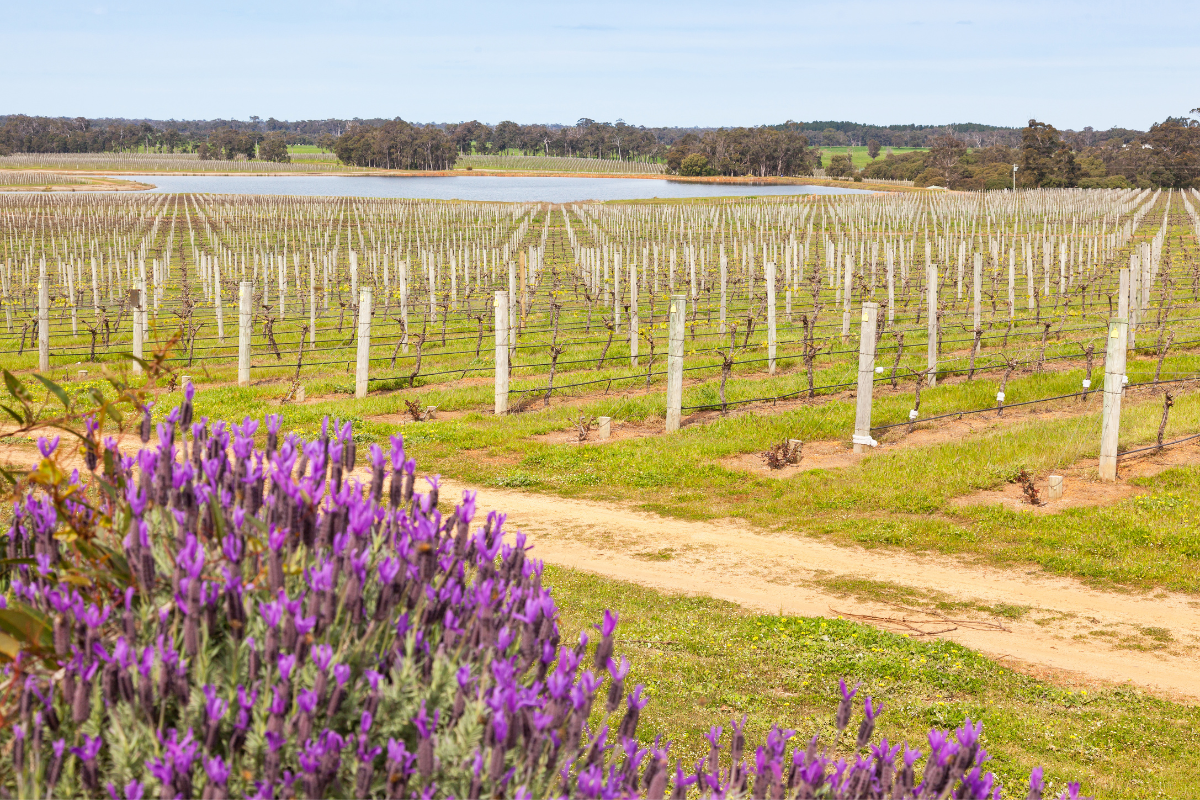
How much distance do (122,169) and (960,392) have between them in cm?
15725

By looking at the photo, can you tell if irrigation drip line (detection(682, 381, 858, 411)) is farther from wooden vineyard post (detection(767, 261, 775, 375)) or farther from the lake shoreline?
the lake shoreline

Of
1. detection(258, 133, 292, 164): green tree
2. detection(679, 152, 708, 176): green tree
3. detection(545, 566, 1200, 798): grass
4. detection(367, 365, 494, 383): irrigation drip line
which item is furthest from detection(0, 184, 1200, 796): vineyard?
detection(258, 133, 292, 164): green tree

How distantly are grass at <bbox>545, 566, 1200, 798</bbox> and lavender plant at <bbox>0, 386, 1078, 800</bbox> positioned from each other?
2899 mm

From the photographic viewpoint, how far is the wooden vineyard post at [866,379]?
1266 cm

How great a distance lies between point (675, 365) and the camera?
45.2 ft

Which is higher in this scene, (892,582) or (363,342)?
(363,342)

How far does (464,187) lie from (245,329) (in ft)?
359

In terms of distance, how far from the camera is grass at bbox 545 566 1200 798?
532cm

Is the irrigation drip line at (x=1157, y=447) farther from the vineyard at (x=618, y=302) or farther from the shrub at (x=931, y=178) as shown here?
the shrub at (x=931, y=178)

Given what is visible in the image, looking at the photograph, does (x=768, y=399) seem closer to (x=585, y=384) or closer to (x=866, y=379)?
(x=866, y=379)

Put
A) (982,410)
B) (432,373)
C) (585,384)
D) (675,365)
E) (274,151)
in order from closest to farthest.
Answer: (675,365) < (982,410) < (585,384) < (432,373) < (274,151)

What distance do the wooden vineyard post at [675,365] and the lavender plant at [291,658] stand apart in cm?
1118

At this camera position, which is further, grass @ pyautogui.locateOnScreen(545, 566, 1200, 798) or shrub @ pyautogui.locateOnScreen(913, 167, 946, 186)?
shrub @ pyautogui.locateOnScreen(913, 167, 946, 186)

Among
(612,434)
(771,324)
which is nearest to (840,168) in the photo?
(771,324)
